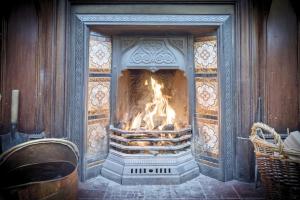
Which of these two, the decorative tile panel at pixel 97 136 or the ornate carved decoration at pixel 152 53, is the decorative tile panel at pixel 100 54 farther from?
the decorative tile panel at pixel 97 136

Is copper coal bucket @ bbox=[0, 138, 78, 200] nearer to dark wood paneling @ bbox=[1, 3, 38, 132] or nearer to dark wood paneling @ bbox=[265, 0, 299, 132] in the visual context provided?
dark wood paneling @ bbox=[1, 3, 38, 132]

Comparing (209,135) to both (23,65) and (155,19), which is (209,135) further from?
(23,65)

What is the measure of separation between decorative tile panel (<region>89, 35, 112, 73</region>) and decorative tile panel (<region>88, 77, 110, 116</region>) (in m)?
0.12

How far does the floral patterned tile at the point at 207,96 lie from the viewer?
3.38 meters

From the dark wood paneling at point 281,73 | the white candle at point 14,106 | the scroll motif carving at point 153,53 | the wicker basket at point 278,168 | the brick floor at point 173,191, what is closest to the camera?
the wicker basket at point 278,168

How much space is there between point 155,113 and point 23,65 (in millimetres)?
1652

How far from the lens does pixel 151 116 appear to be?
149 inches

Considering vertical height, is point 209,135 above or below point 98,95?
below

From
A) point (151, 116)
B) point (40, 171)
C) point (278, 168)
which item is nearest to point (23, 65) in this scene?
point (40, 171)

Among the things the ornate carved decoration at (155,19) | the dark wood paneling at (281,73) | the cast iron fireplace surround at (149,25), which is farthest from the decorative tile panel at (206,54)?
the dark wood paneling at (281,73)

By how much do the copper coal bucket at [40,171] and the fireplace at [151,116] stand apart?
3.06 ft

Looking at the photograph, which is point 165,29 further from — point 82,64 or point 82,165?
point 82,165

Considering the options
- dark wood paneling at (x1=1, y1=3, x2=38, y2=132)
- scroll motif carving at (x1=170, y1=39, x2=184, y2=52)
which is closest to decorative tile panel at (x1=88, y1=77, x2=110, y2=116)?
dark wood paneling at (x1=1, y1=3, x2=38, y2=132)

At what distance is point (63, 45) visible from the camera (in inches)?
124
